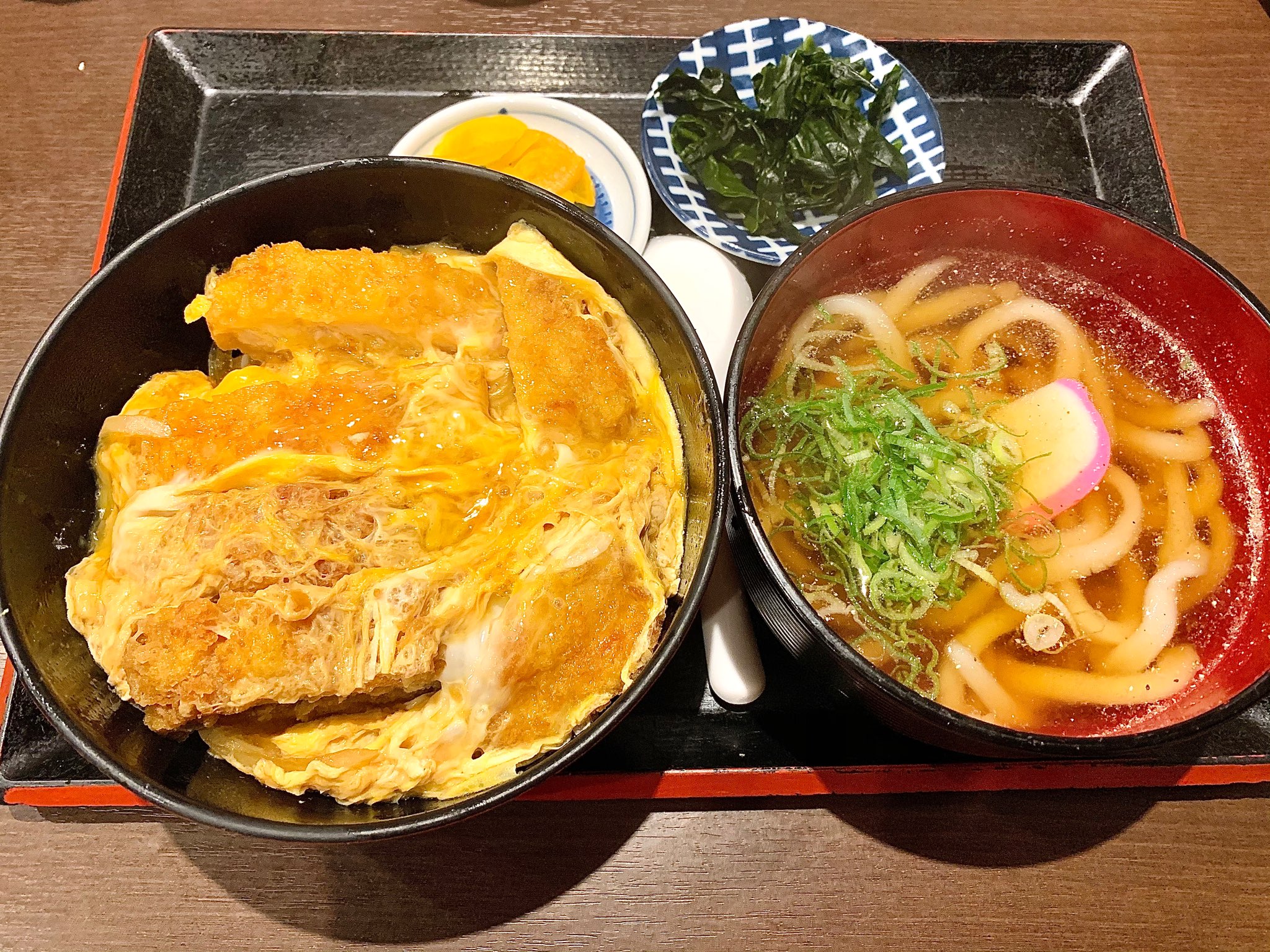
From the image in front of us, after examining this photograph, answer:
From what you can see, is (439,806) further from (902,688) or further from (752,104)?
(752,104)

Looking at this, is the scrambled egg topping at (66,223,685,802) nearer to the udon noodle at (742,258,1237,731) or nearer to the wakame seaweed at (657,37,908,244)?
the udon noodle at (742,258,1237,731)

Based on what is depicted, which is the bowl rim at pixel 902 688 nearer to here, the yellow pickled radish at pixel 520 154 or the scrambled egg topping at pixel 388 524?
the scrambled egg topping at pixel 388 524

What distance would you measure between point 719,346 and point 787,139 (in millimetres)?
760

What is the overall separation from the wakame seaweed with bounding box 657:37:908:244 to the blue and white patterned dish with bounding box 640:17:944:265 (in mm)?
31

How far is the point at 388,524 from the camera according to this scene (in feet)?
4.60

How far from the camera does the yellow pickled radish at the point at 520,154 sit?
2.22 metres

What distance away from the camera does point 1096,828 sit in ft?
5.98

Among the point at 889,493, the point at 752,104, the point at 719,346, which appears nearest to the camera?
the point at 889,493

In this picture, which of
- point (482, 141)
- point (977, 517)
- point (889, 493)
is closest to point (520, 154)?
point (482, 141)

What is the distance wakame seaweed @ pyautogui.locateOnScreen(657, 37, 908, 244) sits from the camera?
7.45ft

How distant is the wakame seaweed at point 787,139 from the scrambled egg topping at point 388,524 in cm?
85

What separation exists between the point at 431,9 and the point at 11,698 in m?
2.36

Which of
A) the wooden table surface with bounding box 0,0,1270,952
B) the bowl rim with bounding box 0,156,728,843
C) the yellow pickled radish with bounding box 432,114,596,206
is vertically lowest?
the wooden table surface with bounding box 0,0,1270,952

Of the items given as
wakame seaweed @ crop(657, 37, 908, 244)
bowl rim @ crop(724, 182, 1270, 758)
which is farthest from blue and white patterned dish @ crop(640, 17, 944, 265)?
bowl rim @ crop(724, 182, 1270, 758)
